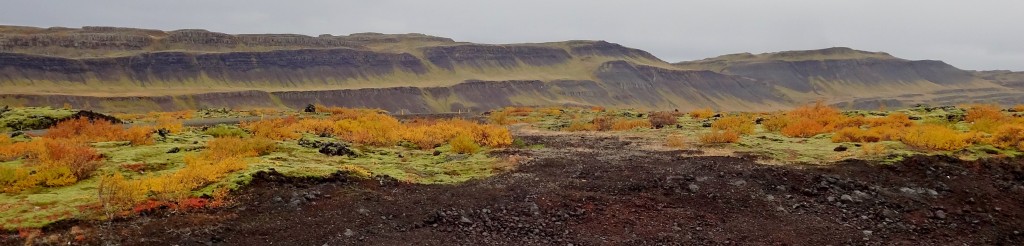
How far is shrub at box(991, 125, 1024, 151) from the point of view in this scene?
20031 millimetres

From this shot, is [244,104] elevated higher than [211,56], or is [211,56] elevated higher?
[211,56]

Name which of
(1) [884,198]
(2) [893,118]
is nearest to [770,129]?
(2) [893,118]

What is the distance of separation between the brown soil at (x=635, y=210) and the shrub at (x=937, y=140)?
5.68ft

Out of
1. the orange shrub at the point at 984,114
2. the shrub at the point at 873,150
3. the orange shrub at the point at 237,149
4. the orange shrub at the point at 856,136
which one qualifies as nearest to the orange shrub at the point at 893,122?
the orange shrub at the point at 984,114

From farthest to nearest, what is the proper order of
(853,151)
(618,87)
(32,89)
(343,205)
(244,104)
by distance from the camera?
1. (618,87)
2. (244,104)
3. (32,89)
4. (853,151)
5. (343,205)

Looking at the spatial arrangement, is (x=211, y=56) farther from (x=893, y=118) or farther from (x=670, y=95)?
(x=893, y=118)

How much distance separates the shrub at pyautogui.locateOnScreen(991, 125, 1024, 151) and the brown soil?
2038 millimetres

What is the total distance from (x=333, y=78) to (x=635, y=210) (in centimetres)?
15009

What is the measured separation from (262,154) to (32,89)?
124 metres

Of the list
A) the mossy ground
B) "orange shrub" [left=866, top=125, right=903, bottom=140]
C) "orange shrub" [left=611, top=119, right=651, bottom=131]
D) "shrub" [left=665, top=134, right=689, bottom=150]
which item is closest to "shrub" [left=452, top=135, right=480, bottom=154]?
the mossy ground

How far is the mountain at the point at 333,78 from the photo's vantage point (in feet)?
398

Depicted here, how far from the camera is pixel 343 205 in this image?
1364 cm

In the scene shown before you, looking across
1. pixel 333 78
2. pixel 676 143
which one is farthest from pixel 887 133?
pixel 333 78

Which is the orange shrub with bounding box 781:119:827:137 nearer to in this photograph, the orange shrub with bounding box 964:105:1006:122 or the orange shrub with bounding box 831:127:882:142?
the orange shrub with bounding box 831:127:882:142
